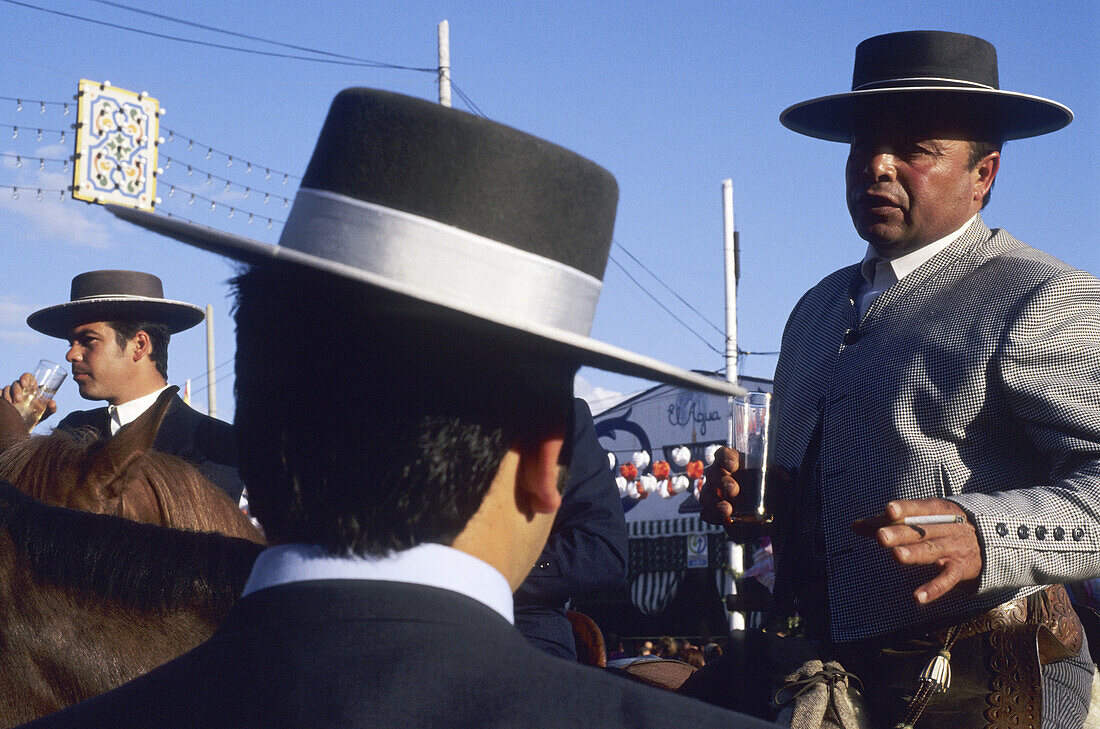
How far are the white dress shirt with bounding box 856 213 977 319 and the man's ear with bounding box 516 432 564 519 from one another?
1.67 m

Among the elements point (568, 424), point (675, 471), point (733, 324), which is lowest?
point (675, 471)

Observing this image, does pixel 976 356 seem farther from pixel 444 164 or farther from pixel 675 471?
pixel 675 471

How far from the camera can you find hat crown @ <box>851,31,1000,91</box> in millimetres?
2590

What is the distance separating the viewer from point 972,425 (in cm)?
230

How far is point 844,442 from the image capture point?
2.50 metres

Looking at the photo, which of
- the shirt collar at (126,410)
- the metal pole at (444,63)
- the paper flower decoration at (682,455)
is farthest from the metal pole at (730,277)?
the shirt collar at (126,410)

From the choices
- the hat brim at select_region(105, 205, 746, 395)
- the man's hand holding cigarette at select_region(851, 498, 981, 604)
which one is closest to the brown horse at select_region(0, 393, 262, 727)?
the hat brim at select_region(105, 205, 746, 395)

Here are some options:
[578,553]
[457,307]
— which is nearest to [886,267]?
[578,553]

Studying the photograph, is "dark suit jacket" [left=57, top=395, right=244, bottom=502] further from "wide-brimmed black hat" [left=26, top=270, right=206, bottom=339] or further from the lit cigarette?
the lit cigarette

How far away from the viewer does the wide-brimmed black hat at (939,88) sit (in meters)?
2.59

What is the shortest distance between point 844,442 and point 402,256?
159cm

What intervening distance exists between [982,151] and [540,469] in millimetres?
1975

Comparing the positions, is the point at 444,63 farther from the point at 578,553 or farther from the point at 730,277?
the point at 578,553

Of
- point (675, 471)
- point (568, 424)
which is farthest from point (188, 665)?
point (675, 471)
